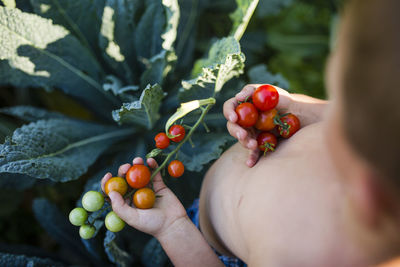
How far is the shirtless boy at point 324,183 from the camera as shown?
0.45 m

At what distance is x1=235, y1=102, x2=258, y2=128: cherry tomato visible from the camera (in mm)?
889

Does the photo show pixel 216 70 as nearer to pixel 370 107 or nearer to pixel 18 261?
pixel 370 107

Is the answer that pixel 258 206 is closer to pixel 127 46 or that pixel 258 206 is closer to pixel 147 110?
pixel 147 110

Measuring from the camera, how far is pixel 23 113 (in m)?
1.28

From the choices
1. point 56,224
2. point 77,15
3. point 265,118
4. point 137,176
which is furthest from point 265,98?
point 56,224

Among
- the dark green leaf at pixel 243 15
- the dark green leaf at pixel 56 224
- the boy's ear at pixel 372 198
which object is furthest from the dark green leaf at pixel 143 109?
the boy's ear at pixel 372 198

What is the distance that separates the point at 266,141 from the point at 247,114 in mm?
100

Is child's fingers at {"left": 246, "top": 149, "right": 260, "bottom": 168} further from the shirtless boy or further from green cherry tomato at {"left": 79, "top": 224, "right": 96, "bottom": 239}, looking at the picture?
green cherry tomato at {"left": 79, "top": 224, "right": 96, "bottom": 239}

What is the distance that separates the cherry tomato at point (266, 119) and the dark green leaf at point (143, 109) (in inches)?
13.3

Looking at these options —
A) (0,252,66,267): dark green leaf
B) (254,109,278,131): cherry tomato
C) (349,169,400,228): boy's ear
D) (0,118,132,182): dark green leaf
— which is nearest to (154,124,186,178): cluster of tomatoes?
(254,109,278,131): cherry tomato

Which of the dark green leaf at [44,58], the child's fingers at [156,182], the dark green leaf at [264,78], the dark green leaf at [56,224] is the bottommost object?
the dark green leaf at [56,224]

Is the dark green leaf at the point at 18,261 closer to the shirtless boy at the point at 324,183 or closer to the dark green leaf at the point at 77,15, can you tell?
the shirtless boy at the point at 324,183

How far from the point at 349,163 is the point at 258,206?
348 millimetres

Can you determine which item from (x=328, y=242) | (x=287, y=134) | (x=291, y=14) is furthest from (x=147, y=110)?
(x=291, y=14)
